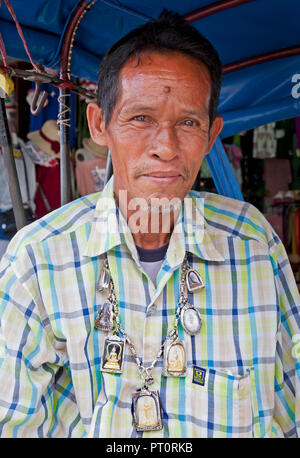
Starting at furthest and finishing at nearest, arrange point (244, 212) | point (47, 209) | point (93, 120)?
1. point (47, 209)
2. point (244, 212)
3. point (93, 120)

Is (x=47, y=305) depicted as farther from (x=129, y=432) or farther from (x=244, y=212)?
(x=244, y=212)

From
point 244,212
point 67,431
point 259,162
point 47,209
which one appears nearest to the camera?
point 67,431

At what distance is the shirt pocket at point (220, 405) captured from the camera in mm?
1147

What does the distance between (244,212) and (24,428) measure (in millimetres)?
926

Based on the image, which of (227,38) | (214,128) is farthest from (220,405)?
(227,38)

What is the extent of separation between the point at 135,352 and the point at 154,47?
0.84 metres

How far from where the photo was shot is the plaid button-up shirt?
1114 millimetres

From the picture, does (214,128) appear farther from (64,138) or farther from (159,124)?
(64,138)

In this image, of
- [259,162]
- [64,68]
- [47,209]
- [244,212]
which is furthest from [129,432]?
[259,162]

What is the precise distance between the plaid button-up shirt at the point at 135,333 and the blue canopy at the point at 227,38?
601mm

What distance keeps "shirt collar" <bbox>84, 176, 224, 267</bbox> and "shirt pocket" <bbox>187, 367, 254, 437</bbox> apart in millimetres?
338

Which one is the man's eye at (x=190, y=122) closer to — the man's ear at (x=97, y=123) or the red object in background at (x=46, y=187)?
the man's ear at (x=97, y=123)

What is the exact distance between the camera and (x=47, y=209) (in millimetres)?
3275

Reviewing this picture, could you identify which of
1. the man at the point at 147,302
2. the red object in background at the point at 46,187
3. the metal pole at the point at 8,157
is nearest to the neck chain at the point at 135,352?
the man at the point at 147,302
